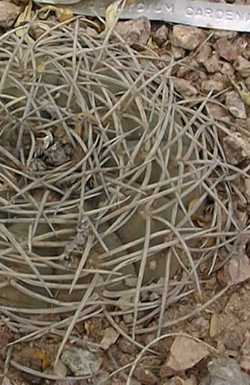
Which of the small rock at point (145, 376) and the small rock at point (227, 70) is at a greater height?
the small rock at point (227, 70)

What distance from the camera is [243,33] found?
2068 mm

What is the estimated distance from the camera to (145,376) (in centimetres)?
161

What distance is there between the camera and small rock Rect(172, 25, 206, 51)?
2.02 metres

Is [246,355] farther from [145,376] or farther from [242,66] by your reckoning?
[242,66]

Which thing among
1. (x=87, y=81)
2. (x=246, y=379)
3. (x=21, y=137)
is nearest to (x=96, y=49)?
(x=87, y=81)

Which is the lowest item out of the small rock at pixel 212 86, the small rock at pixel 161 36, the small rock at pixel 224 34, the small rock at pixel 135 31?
the small rock at pixel 212 86

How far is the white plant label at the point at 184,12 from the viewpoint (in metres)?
2.05

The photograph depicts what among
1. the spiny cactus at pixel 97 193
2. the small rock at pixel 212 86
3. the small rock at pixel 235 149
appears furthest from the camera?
the small rock at pixel 212 86

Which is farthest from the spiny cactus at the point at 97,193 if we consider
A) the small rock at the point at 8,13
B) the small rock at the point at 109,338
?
the small rock at the point at 8,13

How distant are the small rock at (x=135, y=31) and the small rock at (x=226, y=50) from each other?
162mm

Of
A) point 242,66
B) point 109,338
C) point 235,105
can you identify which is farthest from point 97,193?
point 242,66

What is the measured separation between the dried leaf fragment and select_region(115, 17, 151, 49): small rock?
70 cm

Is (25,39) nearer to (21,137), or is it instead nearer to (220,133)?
(21,137)

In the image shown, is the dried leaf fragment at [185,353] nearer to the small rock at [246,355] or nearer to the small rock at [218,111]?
the small rock at [246,355]
